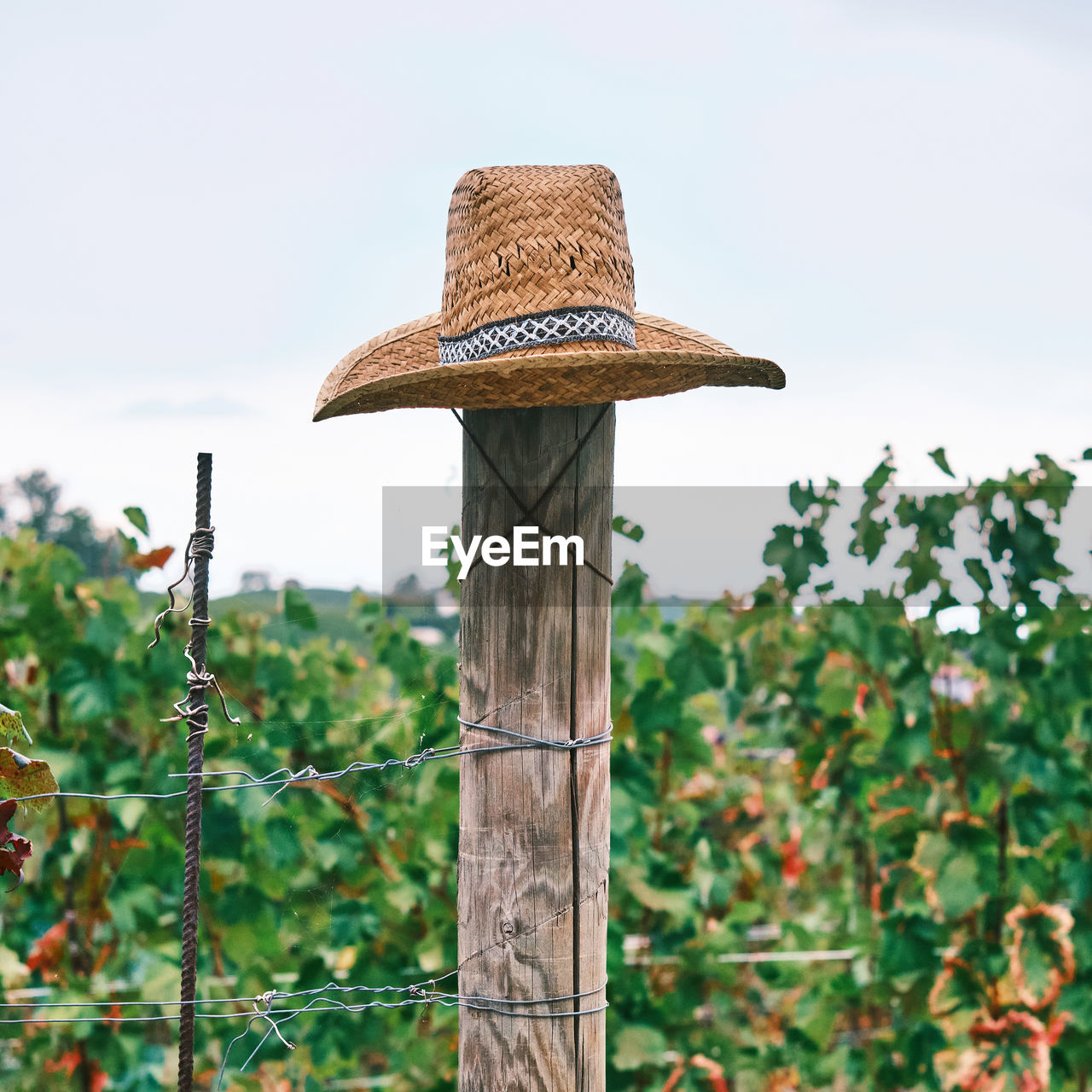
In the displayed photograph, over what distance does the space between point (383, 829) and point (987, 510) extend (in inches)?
84.9

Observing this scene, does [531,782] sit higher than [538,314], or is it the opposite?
[538,314]

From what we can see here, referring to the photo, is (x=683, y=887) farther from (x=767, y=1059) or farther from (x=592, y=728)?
(x=592, y=728)

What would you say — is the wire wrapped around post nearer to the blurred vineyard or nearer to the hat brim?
the hat brim

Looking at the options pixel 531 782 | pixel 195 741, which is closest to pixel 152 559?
pixel 195 741

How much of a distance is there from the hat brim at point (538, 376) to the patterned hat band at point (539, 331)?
0.01 m

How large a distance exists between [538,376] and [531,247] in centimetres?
24

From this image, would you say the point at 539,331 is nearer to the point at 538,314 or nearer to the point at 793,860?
the point at 538,314

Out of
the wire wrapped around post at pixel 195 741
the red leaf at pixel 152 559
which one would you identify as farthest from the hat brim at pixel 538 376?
the red leaf at pixel 152 559

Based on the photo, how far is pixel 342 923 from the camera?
10.2 ft

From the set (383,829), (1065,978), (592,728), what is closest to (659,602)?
(383,829)

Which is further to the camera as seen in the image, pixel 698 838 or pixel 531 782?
pixel 698 838

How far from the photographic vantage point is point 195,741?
5.73 feet

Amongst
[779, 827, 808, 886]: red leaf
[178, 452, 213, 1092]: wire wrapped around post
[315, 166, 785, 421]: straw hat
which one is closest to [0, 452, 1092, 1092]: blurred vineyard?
[779, 827, 808, 886]: red leaf

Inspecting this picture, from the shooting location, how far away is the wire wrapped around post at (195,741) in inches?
67.5
